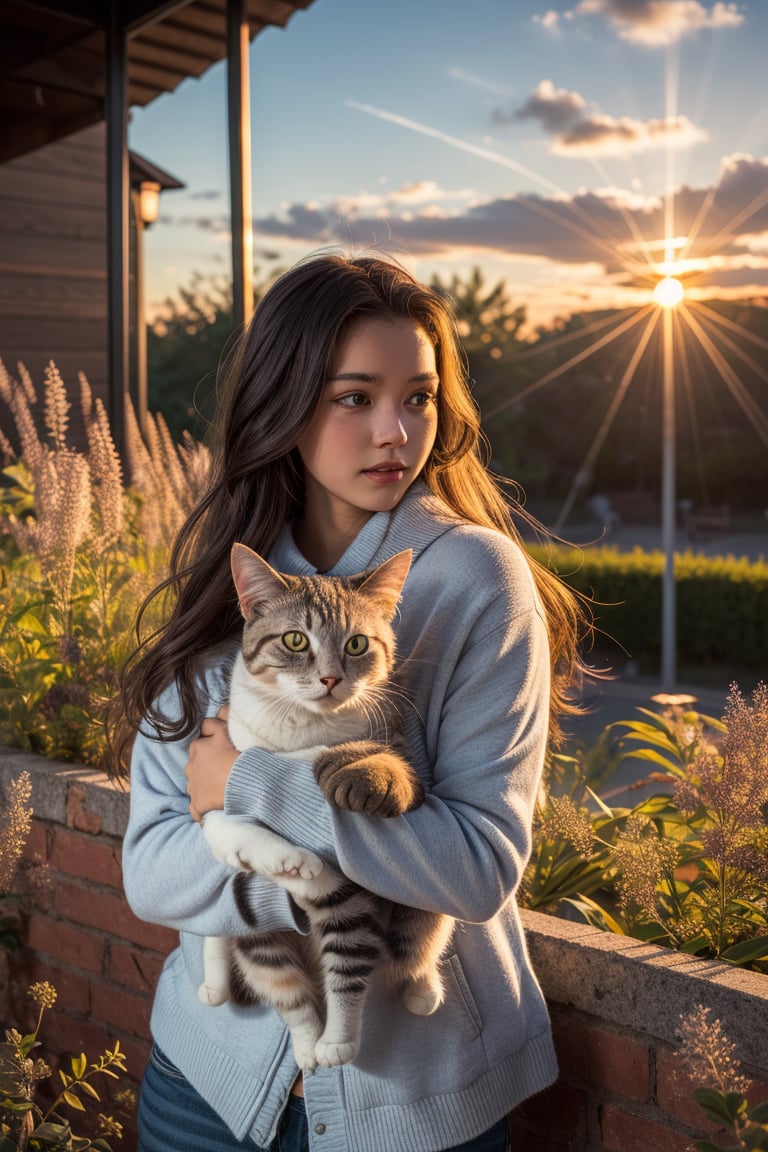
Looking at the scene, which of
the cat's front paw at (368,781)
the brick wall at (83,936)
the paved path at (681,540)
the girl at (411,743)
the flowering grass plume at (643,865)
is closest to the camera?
the cat's front paw at (368,781)

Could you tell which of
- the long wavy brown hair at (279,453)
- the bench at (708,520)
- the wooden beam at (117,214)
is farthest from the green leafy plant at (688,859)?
the bench at (708,520)

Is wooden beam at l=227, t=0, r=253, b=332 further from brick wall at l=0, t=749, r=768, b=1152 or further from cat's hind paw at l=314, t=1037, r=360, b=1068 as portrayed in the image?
cat's hind paw at l=314, t=1037, r=360, b=1068

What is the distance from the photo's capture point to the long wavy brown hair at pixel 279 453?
171 cm

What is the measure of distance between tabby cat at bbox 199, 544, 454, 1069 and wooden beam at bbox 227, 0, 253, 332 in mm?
4430

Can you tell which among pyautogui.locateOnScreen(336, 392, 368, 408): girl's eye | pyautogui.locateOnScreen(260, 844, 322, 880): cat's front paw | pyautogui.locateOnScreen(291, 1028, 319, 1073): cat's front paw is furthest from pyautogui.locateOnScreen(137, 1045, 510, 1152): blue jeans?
pyautogui.locateOnScreen(336, 392, 368, 408): girl's eye

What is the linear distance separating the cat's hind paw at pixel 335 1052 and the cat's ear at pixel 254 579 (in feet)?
2.13

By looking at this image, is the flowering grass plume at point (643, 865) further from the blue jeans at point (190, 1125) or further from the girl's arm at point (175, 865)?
the girl's arm at point (175, 865)

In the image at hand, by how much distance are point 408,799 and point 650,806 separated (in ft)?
4.57

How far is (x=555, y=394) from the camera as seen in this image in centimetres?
3953

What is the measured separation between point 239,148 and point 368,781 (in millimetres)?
5240

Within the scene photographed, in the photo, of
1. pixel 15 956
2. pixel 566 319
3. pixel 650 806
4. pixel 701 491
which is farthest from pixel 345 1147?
pixel 566 319

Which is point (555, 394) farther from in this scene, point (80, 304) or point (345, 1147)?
point (345, 1147)

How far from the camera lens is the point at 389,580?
1572 millimetres

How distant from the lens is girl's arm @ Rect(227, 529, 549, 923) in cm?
136
